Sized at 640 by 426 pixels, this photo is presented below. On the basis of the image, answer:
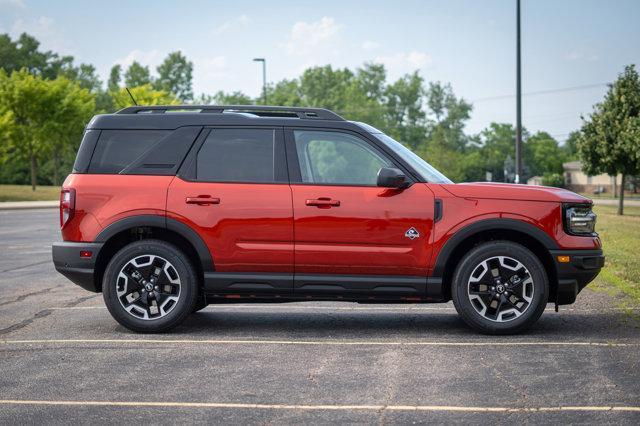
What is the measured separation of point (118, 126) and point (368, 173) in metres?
2.26

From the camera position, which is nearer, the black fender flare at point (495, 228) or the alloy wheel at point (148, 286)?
the black fender flare at point (495, 228)

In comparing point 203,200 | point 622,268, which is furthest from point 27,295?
point 622,268

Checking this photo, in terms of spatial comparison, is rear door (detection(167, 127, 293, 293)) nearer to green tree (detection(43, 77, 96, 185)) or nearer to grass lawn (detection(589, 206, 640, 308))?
grass lawn (detection(589, 206, 640, 308))

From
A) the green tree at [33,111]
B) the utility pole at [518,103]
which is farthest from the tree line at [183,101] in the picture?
the utility pole at [518,103]

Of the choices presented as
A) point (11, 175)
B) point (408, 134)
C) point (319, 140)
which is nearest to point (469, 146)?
point (408, 134)

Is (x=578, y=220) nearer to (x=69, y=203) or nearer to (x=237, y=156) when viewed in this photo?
(x=237, y=156)

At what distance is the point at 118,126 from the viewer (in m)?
8.16

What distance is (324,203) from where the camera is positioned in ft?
25.5

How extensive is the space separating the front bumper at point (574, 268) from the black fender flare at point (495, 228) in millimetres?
121

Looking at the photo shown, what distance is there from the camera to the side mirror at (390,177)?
761 cm

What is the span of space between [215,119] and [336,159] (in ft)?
3.71

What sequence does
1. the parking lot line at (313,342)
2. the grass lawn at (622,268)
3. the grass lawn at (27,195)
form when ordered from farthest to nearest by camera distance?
the grass lawn at (27,195), the grass lawn at (622,268), the parking lot line at (313,342)

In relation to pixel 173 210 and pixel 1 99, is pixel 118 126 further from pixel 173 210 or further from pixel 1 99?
pixel 1 99

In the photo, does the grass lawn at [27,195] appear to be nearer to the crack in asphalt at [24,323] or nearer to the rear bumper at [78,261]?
the crack in asphalt at [24,323]
